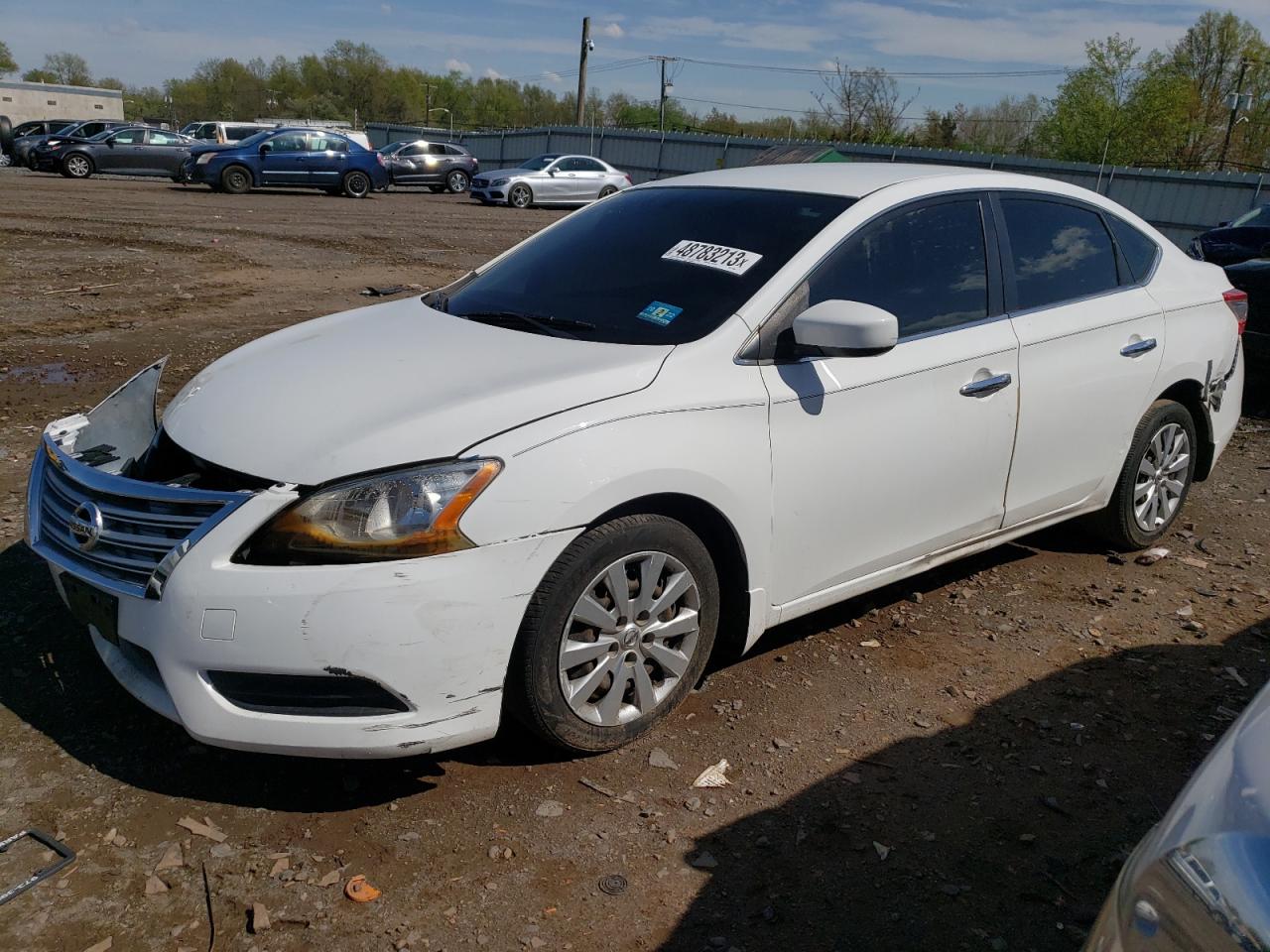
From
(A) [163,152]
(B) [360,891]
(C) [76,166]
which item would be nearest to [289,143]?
(A) [163,152]

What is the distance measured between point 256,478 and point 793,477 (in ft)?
5.19

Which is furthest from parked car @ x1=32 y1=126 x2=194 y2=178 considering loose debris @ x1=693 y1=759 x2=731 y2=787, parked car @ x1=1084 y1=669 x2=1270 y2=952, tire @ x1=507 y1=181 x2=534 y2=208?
parked car @ x1=1084 y1=669 x2=1270 y2=952

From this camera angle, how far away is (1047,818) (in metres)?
3.03

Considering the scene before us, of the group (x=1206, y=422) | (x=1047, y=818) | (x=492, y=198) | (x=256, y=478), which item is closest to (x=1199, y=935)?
(x=1047, y=818)

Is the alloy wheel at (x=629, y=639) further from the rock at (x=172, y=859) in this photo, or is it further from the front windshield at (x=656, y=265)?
the rock at (x=172, y=859)

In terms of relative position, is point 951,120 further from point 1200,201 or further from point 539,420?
point 539,420

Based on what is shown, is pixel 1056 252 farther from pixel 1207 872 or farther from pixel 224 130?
pixel 224 130

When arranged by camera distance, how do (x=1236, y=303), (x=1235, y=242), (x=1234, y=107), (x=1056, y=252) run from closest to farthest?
(x=1056, y=252)
(x=1236, y=303)
(x=1235, y=242)
(x=1234, y=107)

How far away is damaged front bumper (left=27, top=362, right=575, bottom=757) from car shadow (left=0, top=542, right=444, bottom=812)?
0.29m

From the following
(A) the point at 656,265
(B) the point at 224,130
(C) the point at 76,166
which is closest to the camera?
(A) the point at 656,265

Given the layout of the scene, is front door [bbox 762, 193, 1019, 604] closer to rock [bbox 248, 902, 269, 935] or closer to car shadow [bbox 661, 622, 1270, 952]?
car shadow [bbox 661, 622, 1270, 952]

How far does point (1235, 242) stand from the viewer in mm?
13336

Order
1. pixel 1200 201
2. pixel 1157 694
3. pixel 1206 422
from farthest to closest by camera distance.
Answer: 1. pixel 1200 201
2. pixel 1206 422
3. pixel 1157 694

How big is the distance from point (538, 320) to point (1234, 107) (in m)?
45.7
